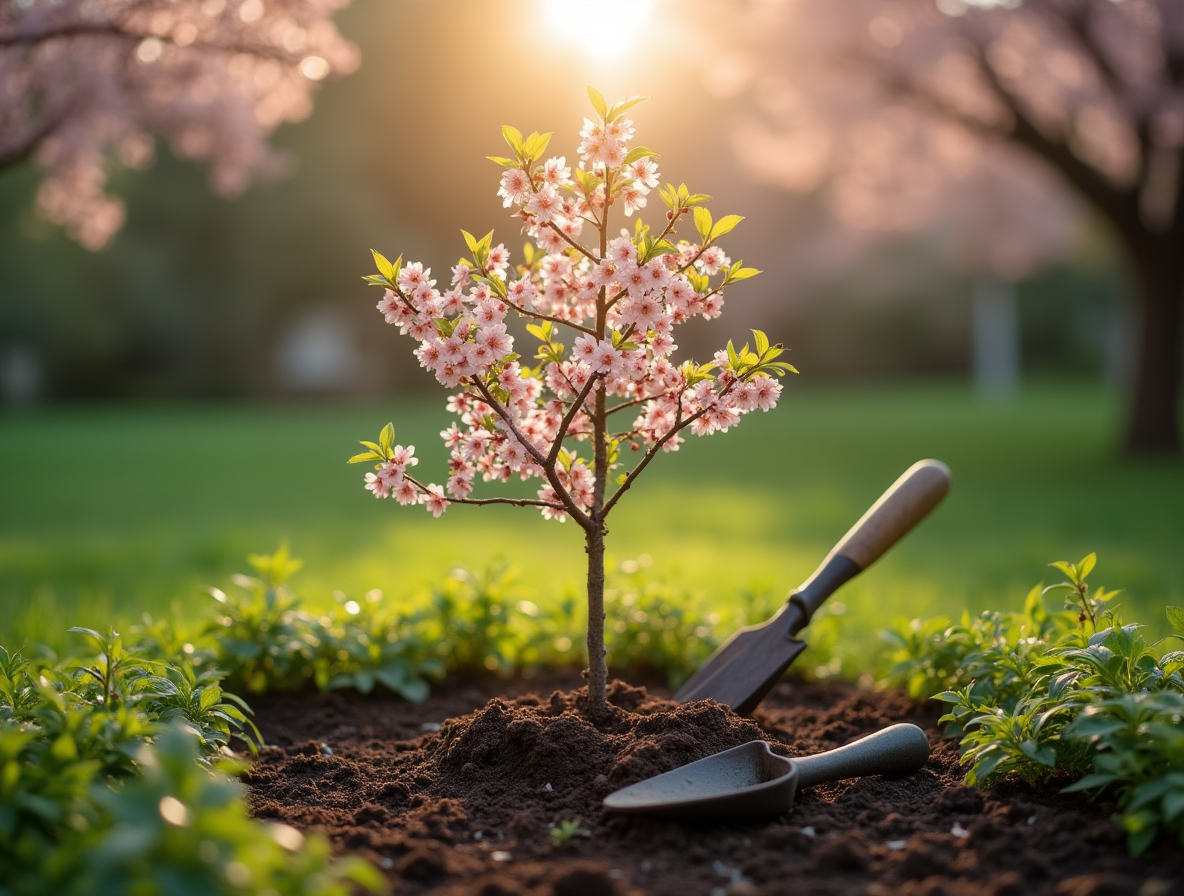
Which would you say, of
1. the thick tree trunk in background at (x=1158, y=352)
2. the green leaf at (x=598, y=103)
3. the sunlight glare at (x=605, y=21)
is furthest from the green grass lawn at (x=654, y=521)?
the sunlight glare at (x=605, y=21)

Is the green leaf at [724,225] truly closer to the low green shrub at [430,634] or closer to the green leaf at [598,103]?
the green leaf at [598,103]

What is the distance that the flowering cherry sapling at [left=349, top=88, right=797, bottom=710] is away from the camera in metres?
2.43

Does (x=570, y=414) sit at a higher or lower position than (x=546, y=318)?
lower

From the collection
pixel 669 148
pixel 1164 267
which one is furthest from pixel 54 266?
pixel 1164 267

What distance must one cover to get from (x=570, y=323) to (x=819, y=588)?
3.91 ft

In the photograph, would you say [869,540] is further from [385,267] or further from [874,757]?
[385,267]

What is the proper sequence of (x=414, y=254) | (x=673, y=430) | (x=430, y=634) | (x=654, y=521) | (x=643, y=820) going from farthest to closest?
1. (x=414, y=254)
2. (x=654, y=521)
3. (x=430, y=634)
4. (x=673, y=430)
5. (x=643, y=820)

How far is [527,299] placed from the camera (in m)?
2.60

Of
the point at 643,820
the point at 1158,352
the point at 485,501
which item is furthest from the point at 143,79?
the point at 1158,352

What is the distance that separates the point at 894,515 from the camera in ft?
10.3

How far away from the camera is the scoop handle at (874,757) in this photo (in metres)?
2.49

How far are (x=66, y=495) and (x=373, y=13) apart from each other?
848 inches

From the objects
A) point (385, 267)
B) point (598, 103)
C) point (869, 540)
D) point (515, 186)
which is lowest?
point (869, 540)

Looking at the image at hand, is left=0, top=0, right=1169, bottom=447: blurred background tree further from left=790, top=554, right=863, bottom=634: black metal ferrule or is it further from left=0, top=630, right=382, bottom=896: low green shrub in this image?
left=0, top=630, right=382, bottom=896: low green shrub
